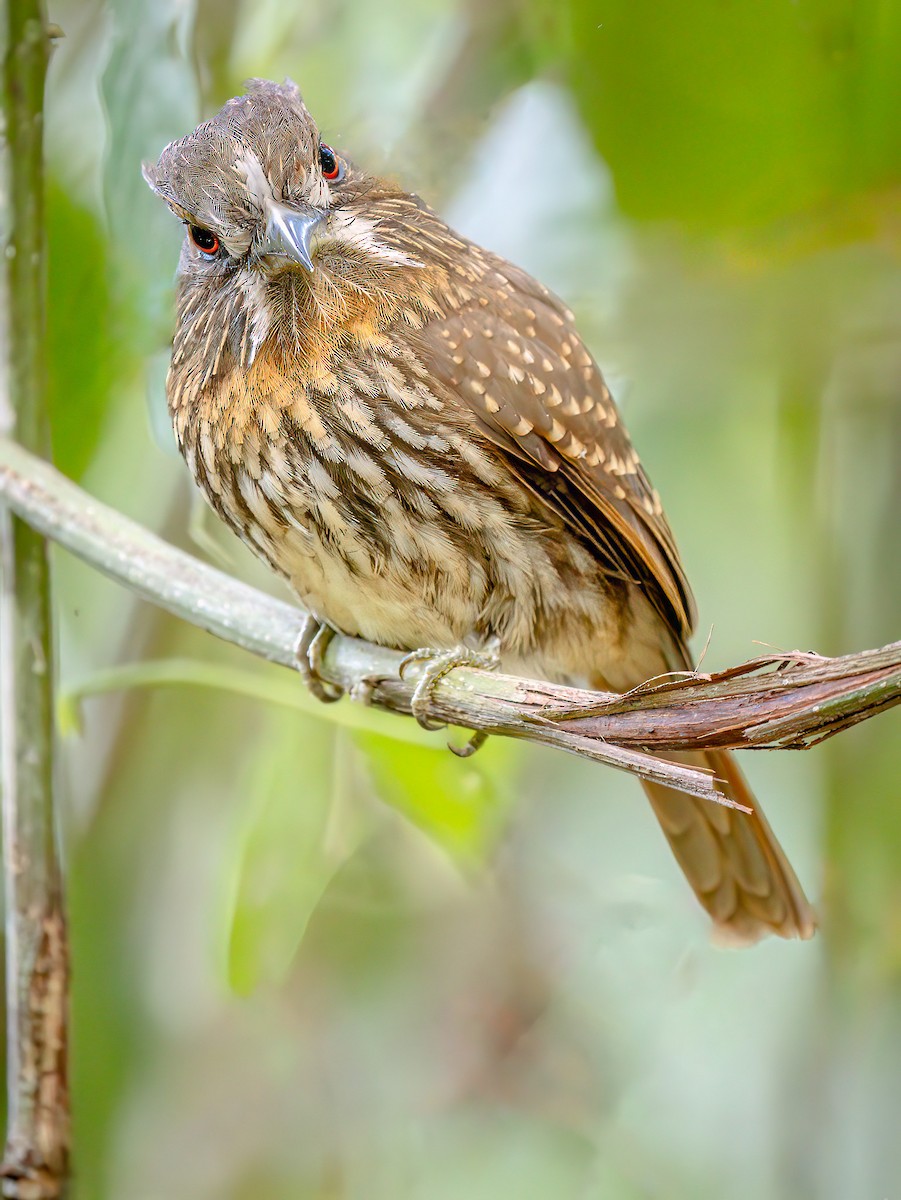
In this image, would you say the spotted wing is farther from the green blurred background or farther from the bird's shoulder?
the green blurred background

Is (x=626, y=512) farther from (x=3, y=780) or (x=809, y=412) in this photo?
(x=3, y=780)

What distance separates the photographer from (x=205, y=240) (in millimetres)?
1577

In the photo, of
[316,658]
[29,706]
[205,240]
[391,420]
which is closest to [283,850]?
[316,658]

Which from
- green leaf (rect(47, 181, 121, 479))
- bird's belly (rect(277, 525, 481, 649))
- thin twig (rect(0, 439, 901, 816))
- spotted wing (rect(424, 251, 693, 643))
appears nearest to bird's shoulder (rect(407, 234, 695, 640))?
spotted wing (rect(424, 251, 693, 643))

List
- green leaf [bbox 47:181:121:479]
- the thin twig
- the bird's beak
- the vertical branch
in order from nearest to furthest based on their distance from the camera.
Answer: the thin twig
the bird's beak
the vertical branch
green leaf [bbox 47:181:121:479]

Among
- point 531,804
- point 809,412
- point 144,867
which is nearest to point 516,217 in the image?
point 809,412

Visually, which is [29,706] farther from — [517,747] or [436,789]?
[517,747]

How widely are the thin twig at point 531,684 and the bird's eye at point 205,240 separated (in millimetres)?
359

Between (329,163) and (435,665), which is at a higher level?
(329,163)

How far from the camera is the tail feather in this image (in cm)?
186

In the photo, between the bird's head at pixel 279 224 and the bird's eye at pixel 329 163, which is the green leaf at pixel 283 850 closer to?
the bird's head at pixel 279 224

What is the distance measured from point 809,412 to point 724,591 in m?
0.35

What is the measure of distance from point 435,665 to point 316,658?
24cm

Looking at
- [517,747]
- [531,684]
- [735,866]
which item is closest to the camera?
[531,684]
